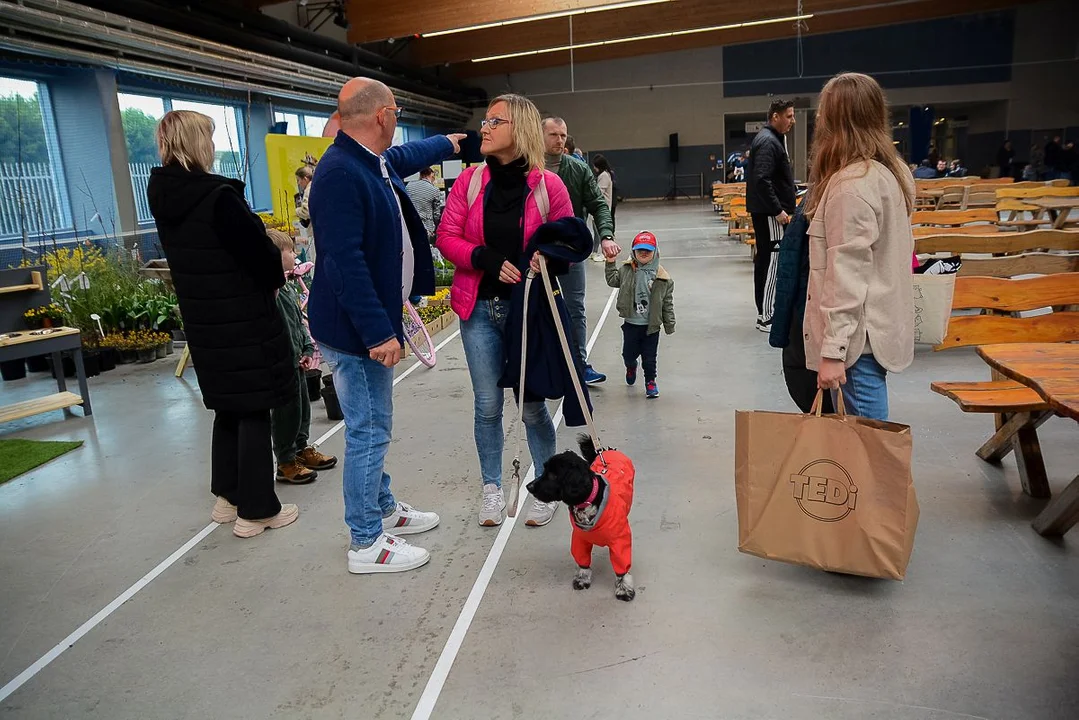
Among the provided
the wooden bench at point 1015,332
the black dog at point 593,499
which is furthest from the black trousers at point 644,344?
the black dog at point 593,499

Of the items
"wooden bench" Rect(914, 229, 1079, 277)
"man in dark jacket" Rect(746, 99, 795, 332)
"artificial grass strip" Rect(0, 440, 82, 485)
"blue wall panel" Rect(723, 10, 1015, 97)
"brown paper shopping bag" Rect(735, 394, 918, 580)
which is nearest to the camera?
"brown paper shopping bag" Rect(735, 394, 918, 580)

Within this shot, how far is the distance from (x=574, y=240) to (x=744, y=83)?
2171 centimetres

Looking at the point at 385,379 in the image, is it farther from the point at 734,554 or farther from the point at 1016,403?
the point at 1016,403

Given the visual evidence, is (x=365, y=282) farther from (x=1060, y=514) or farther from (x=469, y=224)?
(x=1060, y=514)

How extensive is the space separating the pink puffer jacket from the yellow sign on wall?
574cm

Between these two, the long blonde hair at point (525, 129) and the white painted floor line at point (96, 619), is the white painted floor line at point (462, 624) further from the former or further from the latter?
the long blonde hair at point (525, 129)

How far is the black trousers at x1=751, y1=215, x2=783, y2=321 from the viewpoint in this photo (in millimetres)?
5559

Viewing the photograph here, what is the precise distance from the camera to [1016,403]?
8.38 ft

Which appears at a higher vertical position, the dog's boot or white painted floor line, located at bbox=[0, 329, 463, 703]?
the dog's boot

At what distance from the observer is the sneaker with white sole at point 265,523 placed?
2863mm

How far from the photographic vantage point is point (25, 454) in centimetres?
392

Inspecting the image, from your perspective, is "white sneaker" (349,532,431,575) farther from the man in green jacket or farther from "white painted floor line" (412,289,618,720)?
the man in green jacket

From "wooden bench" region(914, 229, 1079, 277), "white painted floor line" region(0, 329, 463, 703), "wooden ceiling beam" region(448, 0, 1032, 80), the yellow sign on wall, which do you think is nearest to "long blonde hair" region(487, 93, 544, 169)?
"white painted floor line" region(0, 329, 463, 703)

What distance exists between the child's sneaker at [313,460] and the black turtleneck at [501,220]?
1401mm
